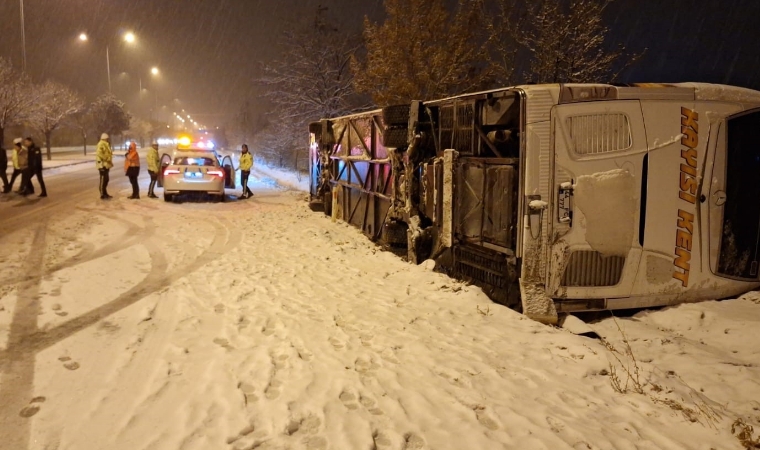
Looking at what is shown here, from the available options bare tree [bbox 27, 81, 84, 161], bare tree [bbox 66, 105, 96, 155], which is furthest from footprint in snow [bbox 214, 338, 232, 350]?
bare tree [bbox 66, 105, 96, 155]

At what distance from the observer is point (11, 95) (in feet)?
91.0

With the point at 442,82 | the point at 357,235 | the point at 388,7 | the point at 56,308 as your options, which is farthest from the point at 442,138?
the point at 388,7

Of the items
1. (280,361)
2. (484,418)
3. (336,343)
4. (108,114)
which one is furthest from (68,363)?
(108,114)

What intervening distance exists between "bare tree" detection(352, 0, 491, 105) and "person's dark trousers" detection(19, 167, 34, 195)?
11.6 metres

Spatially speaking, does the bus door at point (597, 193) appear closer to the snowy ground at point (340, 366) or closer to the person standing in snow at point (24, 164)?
the snowy ground at point (340, 366)

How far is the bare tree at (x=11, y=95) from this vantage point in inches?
1082

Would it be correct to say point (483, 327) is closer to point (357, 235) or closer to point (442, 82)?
point (357, 235)

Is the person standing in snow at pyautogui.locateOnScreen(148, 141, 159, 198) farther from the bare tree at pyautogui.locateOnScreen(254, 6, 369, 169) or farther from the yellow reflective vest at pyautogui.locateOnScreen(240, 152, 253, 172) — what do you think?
the bare tree at pyautogui.locateOnScreen(254, 6, 369, 169)

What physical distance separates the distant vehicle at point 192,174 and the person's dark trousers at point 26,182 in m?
3.54

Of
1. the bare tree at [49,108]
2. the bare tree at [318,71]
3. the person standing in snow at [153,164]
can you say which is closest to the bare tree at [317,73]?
the bare tree at [318,71]

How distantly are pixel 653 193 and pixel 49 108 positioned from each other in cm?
3837

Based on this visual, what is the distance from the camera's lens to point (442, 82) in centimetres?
1970

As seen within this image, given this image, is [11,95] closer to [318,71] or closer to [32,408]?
[318,71]

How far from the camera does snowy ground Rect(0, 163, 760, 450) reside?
11.1 ft
